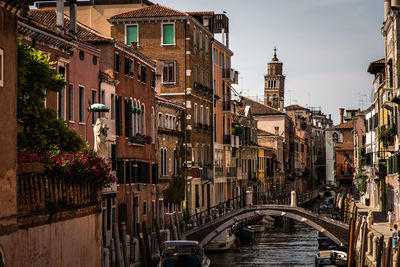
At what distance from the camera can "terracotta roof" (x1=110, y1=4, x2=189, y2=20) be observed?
140 ft

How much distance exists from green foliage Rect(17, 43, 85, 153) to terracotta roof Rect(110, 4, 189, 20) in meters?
24.1

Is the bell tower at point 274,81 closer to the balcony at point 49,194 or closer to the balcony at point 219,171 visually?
the balcony at point 219,171

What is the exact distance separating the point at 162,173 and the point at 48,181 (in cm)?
2069

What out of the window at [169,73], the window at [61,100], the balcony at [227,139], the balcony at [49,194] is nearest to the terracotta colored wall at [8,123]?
the balcony at [49,194]

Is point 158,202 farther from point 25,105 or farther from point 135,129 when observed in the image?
point 25,105

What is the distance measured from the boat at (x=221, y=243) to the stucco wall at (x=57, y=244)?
21.8m

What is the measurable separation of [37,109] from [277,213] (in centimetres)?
2452

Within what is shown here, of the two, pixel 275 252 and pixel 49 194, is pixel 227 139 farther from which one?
pixel 49 194

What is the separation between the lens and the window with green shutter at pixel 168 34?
4334 centimetres

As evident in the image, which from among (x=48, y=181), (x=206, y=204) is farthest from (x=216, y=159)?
(x=48, y=181)

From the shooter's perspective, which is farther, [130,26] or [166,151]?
[130,26]

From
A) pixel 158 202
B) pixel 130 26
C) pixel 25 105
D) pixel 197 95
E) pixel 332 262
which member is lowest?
pixel 332 262

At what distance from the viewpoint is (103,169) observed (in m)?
21.1

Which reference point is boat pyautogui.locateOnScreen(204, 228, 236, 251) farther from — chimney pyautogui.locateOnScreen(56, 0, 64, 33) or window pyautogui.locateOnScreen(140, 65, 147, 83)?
chimney pyautogui.locateOnScreen(56, 0, 64, 33)
